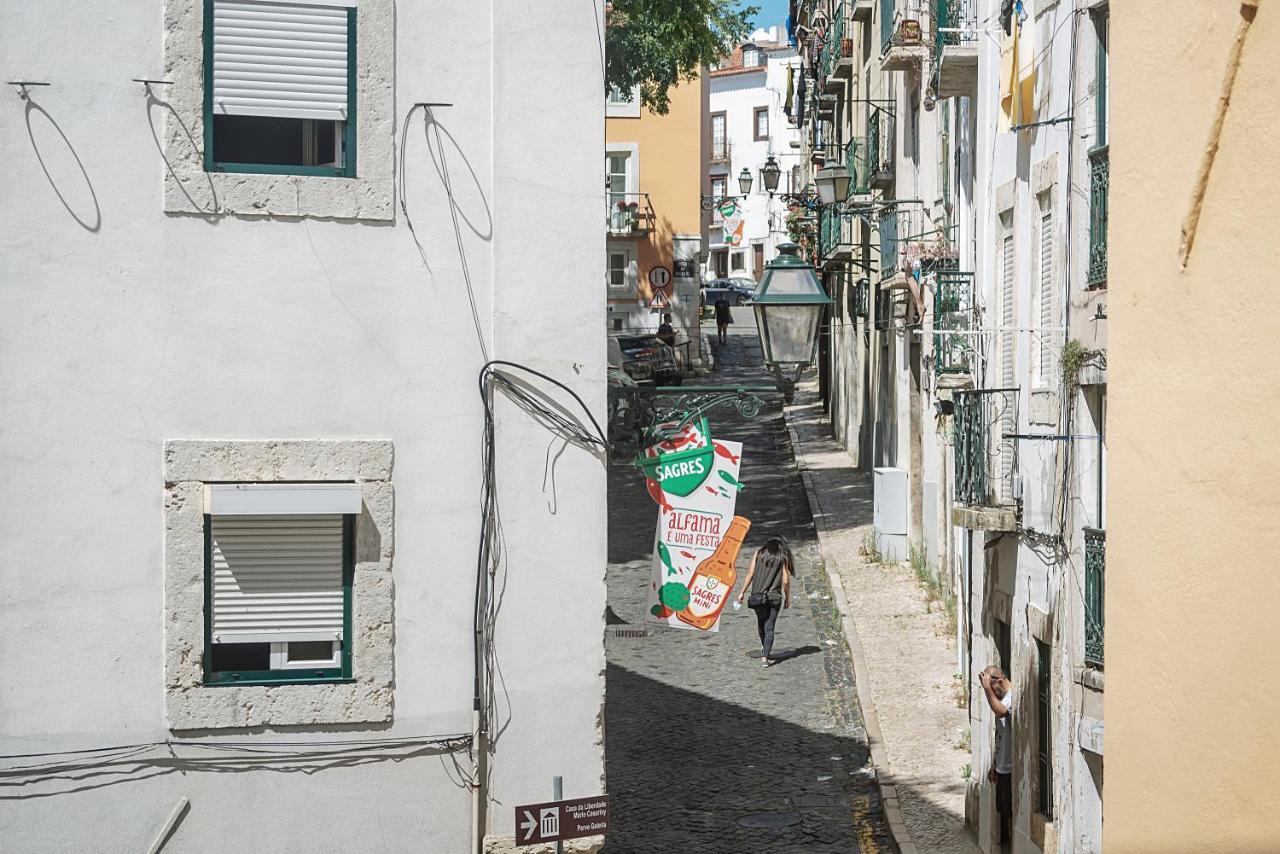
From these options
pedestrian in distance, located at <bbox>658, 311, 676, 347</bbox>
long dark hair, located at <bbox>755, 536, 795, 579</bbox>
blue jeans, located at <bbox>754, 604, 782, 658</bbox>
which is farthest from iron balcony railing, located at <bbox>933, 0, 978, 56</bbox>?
pedestrian in distance, located at <bbox>658, 311, 676, 347</bbox>

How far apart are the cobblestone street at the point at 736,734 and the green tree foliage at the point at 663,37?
28.3 feet

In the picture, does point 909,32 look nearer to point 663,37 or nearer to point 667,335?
point 663,37

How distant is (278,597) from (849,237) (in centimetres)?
2736

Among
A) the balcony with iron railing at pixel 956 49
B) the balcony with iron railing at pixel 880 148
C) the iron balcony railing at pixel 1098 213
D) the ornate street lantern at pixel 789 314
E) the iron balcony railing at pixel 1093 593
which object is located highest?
the balcony with iron railing at pixel 880 148

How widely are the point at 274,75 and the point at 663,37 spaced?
2046 cm

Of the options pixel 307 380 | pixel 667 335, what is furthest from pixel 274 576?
pixel 667 335

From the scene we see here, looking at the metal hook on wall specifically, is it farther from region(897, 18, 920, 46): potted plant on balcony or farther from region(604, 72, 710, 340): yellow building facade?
region(604, 72, 710, 340): yellow building facade

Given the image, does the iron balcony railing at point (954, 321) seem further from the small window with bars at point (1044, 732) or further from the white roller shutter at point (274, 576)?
the white roller shutter at point (274, 576)

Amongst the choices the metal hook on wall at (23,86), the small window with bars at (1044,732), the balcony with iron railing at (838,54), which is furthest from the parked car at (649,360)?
the metal hook on wall at (23,86)

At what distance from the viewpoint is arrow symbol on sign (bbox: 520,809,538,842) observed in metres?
8.71

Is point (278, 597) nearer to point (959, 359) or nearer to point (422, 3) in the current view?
point (422, 3)

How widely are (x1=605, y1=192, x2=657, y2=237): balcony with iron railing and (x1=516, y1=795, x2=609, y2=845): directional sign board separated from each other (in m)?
39.7

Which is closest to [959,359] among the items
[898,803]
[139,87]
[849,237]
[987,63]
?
[987,63]

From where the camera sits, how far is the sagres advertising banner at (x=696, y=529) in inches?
376
